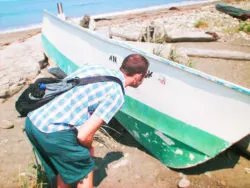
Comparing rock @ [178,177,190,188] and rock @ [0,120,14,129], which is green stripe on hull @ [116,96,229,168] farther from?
rock @ [0,120,14,129]

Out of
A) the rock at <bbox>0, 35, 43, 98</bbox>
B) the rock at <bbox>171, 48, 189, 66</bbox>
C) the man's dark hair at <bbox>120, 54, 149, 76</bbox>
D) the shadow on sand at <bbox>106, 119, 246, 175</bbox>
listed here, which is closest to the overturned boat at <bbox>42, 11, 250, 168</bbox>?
the shadow on sand at <bbox>106, 119, 246, 175</bbox>

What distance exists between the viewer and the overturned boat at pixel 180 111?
122 inches

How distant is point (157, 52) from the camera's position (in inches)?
233

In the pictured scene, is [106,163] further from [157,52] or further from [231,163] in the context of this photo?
[157,52]

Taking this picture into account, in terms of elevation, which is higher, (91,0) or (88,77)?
(88,77)

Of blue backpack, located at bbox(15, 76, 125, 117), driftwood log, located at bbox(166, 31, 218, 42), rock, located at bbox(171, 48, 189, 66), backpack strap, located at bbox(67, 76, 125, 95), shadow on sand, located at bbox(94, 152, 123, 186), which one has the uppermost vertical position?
backpack strap, located at bbox(67, 76, 125, 95)

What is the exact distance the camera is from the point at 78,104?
7.45 feet

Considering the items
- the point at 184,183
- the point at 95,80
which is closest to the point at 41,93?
the point at 95,80

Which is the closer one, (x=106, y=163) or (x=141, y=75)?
(x=141, y=75)

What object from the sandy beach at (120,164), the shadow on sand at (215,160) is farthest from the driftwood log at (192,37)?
the shadow on sand at (215,160)

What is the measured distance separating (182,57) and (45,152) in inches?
176

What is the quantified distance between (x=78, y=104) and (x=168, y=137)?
175cm

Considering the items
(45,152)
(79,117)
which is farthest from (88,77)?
(45,152)

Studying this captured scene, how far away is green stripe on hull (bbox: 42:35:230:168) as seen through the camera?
336 centimetres
